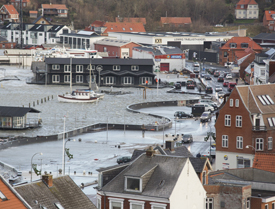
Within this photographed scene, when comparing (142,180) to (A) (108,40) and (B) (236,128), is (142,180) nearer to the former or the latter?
(B) (236,128)

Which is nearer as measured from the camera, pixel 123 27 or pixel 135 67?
pixel 135 67

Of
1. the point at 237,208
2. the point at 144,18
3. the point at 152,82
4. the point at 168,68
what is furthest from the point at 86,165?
the point at 144,18

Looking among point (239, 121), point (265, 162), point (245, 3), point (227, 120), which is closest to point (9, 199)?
point (265, 162)

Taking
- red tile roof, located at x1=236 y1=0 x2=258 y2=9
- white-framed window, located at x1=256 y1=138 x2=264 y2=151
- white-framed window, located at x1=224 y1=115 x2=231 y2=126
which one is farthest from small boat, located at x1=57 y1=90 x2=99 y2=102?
red tile roof, located at x1=236 y1=0 x2=258 y2=9

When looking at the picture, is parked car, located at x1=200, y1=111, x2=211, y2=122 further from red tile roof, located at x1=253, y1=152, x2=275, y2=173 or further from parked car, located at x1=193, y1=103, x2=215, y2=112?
red tile roof, located at x1=253, y1=152, x2=275, y2=173

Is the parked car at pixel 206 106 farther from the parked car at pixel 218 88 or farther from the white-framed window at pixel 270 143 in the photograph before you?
A: the white-framed window at pixel 270 143

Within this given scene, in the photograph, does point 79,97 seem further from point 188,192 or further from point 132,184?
point 132,184
